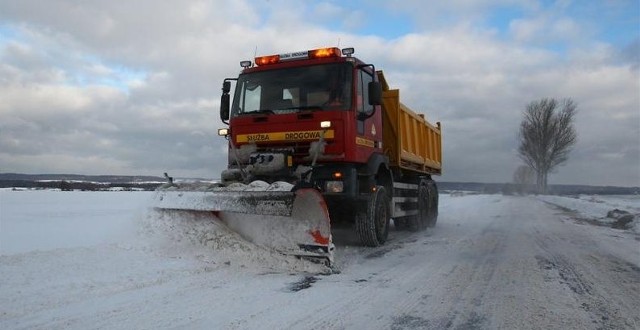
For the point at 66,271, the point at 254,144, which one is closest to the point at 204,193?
the point at 254,144

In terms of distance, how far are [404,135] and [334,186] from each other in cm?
335

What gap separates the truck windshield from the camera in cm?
765

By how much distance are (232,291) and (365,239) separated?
3.70 m

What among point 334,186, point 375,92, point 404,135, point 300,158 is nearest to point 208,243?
point 300,158

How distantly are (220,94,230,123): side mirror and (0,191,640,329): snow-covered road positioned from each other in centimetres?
226

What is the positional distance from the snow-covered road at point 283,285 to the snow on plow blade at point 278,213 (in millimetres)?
228

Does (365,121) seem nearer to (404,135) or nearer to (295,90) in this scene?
(295,90)

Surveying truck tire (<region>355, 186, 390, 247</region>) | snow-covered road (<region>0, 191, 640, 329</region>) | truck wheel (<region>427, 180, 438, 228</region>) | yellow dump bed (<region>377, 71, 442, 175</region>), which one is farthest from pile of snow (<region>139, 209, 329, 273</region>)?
truck wheel (<region>427, 180, 438, 228</region>)

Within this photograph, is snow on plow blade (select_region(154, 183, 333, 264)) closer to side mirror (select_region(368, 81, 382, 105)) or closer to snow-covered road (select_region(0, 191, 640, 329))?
snow-covered road (select_region(0, 191, 640, 329))

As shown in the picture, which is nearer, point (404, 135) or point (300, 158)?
point (300, 158)

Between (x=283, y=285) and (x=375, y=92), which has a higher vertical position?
(x=375, y=92)

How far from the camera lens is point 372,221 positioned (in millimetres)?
8203

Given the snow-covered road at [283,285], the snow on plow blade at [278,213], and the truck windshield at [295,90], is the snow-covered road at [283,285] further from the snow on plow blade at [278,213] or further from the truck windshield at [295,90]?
the truck windshield at [295,90]

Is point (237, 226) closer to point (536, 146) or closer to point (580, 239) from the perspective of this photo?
point (580, 239)
